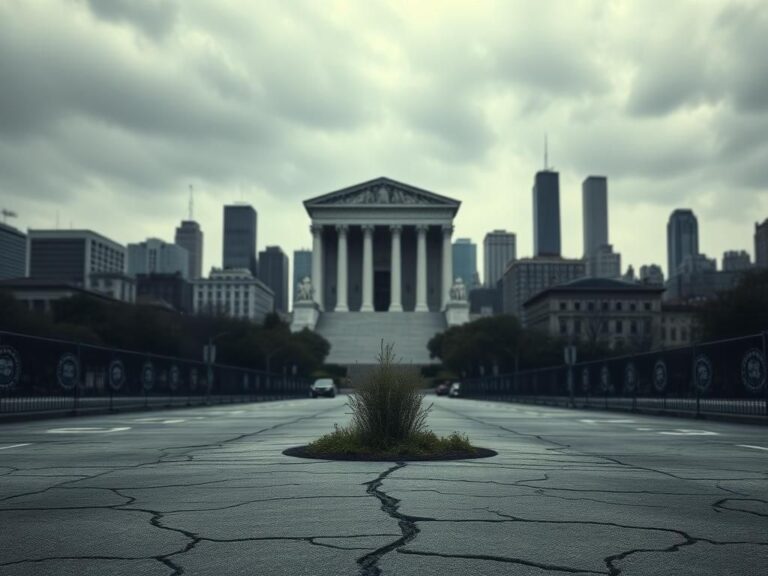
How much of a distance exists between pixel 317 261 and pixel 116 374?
106191 mm

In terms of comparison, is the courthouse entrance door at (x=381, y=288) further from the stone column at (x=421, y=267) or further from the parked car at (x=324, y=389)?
the parked car at (x=324, y=389)

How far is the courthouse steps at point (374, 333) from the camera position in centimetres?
10438

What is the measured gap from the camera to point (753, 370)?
20281 mm

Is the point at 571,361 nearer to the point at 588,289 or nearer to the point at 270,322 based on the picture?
the point at 270,322

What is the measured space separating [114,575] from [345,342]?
104 m

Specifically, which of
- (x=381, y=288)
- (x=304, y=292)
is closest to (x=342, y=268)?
(x=381, y=288)

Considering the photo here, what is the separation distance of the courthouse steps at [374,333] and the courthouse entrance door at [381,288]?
1667 centimetres

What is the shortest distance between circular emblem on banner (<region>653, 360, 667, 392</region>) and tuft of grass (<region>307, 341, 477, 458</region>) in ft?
53.3

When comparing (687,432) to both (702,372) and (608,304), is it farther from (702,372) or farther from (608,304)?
(608,304)

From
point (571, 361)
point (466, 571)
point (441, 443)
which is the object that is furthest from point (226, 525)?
point (571, 361)

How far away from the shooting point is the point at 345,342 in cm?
10856

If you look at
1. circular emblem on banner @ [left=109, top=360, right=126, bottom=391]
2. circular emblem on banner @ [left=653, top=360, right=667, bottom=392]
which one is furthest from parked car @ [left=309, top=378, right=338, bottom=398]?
circular emblem on banner @ [left=653, top=360, right=667, bottom=392]

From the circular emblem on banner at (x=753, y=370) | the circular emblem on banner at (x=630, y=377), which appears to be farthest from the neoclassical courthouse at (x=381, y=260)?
the circular emblem on banner at (x=753, y=370)

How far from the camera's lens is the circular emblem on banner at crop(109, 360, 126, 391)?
2783 cm
